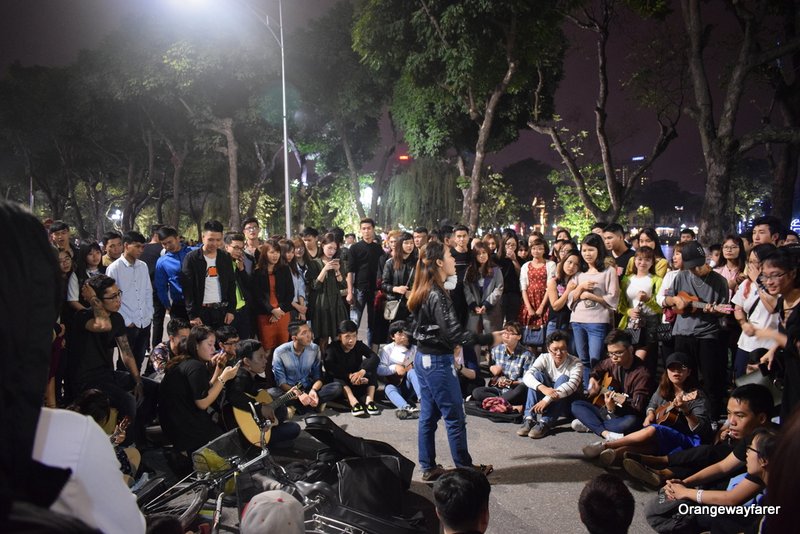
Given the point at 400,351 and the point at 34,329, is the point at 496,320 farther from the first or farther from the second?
the point at 34,329

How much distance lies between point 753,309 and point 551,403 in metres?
2.29

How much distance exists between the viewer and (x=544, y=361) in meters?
6.43

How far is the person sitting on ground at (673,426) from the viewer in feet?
16.1

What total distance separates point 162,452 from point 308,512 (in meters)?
2.55

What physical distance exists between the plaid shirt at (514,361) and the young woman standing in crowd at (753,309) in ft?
7.88

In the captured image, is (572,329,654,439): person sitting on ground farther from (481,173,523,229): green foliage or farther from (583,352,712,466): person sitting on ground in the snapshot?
(481,173,523,229): green foliage

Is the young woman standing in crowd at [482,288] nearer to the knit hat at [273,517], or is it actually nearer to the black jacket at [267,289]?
the black jacket at [267,289]

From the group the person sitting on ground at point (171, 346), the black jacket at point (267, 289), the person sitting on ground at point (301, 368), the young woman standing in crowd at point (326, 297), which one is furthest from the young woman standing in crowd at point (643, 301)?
the person sitting on ground at point (171, 346)

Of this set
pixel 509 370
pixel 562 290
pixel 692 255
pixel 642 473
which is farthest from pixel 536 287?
pixel 642 473

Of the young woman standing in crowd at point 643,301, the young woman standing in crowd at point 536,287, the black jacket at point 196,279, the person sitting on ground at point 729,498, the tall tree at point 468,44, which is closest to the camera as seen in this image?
the person sitting on ground at point 729,498

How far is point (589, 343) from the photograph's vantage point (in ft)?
22.3

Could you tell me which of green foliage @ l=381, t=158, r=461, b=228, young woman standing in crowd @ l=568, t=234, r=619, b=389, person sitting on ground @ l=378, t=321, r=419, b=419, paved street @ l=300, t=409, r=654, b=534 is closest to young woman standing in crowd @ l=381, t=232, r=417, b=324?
person sitting on ground @ l=378, t=321, r=419, b=419

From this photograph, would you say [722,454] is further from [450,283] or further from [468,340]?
[450,283]

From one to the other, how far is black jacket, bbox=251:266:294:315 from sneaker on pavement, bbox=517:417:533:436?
3775mm
